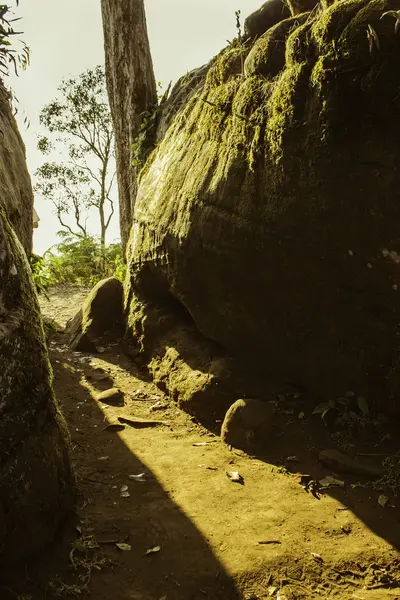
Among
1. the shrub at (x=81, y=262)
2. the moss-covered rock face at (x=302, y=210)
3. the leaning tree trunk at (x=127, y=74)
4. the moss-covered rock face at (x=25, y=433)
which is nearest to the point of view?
the moss-covered rock face at (x=25, y=433)

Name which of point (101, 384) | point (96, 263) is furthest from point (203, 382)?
point (96, 263)

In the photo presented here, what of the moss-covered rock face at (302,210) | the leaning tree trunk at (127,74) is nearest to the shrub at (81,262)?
the leaning tree trunk at (127,74)

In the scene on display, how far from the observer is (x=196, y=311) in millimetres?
5637

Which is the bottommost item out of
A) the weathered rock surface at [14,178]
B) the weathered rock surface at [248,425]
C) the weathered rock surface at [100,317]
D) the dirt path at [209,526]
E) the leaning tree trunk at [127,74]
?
the dirt path at [209,526]

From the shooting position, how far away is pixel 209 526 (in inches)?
145

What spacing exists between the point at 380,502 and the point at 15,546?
2572 mm

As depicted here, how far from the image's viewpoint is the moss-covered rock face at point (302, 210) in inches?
169

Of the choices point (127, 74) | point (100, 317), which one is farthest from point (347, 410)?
point (127, 74)

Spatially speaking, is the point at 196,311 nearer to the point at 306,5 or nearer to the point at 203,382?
the point at 203,382

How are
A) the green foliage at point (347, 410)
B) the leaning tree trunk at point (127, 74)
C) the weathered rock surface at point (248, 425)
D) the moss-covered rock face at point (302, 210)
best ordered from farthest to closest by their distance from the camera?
the leaning tree trunk at point (127, 74)
the weathered rock surface at point (248, 425)
the green foliage at point (347, 410)
the moss-covered rock face at point (302, 210)

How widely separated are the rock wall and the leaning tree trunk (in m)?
5.95

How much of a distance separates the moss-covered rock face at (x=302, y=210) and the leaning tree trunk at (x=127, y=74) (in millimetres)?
3554

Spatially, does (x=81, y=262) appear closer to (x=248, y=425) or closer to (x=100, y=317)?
(x=100, y=317)

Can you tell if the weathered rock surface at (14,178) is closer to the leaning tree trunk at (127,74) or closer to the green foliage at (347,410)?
the leaning tree trunk at (127,74)
